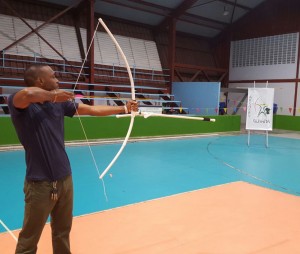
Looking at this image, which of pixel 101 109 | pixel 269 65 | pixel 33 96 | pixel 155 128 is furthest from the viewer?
pixel 269 65

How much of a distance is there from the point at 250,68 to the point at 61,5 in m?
8.27

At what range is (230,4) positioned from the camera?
39.6 ft

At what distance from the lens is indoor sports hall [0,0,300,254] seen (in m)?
2.15

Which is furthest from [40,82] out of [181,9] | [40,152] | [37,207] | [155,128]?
[181,9]

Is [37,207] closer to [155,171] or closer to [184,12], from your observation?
[155,171]

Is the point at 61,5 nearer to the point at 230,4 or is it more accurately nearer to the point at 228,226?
the point at 230,4

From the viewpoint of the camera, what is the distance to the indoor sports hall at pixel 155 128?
2.15 m

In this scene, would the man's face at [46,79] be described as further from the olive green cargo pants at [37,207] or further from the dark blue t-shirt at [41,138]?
the olive green cargo pants at [37,207]

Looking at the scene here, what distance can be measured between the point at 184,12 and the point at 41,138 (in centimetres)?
1077

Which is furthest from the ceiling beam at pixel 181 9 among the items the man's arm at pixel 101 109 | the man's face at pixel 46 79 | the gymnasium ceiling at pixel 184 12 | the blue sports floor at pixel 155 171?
the man's face at pixel 46 79

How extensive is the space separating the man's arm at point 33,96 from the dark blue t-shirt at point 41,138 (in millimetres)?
92

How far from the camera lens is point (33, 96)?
1297mm

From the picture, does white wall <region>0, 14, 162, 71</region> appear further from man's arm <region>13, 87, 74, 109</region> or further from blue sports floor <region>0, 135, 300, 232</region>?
man's arm <region>13, 87, 74, 109</region>

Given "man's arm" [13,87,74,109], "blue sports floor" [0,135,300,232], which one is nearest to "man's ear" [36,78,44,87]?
"man's arm" [13,87,74,109]
